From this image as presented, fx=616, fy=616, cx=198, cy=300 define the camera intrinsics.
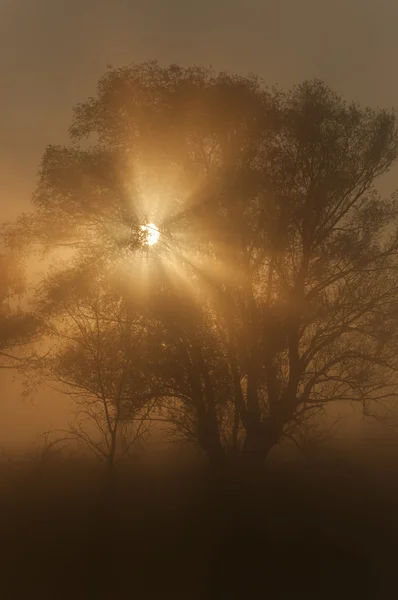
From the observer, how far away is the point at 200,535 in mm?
13875

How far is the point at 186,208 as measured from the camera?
1800 cm

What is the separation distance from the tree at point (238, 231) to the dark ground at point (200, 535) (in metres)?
2.43

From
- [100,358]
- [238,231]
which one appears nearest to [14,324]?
[100,358]

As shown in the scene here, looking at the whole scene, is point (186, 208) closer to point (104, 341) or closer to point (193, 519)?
point (104, 341)

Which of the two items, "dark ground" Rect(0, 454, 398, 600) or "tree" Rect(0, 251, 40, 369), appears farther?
"tree" Rect(0, 251, 40, 369)

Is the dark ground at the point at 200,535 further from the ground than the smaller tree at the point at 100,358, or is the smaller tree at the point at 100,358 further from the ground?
the smaller tree at the point at 100,358

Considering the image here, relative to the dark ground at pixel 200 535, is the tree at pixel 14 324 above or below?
above

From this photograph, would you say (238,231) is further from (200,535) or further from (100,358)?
(200,535)

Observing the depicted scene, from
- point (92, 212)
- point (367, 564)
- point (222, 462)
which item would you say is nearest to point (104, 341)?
point (92, 212)

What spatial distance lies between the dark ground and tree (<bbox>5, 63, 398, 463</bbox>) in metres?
2.43

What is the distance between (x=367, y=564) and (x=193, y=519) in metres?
4.60

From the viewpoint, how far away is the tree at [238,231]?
17953 millimetres

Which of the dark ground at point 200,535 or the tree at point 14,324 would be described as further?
the tree at point 14,324

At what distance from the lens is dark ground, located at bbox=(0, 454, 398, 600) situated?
1102 cm
